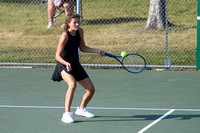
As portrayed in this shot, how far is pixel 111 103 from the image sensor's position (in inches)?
333

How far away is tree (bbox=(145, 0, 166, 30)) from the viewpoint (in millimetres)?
17297

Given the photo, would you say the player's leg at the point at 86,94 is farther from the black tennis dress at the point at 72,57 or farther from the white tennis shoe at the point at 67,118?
the white tennis shoe at the point at 67,118

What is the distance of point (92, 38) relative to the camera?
57.2 ft

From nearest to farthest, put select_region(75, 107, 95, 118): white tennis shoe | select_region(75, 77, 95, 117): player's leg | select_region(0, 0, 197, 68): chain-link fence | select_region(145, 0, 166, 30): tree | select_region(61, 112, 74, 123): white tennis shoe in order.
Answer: select_region(61, 112, 74, 123): white tennis shoe < select_region(75, 77, 95, 117): player's leg < select_region(75, 107, 95, 118): white tennis shoe < select_region(0, 0, 197, 68): chain-link fence < select_region(145, 0, 166, 30): tree

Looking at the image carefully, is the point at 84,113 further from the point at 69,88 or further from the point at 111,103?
the point at 111,103

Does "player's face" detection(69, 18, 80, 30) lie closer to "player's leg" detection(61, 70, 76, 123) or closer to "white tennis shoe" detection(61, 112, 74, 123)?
"player's leg" detection(61, 70, 76, 123)

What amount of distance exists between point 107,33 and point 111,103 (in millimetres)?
9646

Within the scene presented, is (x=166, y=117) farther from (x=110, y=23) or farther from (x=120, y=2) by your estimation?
(x=120, y=2)

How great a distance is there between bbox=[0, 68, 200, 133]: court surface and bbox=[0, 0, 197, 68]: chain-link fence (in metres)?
1.10

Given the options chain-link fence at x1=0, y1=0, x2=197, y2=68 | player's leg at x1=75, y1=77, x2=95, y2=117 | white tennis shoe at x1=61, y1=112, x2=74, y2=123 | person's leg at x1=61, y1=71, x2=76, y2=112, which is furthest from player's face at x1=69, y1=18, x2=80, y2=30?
chain-link fence at x1=0, y1=0, x2=197, y2=68

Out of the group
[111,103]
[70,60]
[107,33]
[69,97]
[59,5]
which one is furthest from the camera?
[107,33]

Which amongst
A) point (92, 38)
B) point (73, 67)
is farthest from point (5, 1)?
point (73, 67)

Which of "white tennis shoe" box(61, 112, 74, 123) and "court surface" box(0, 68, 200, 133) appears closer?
"court surface" box(0, 68, 200, 133)

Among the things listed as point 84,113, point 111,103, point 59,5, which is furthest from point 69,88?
point 59,5
